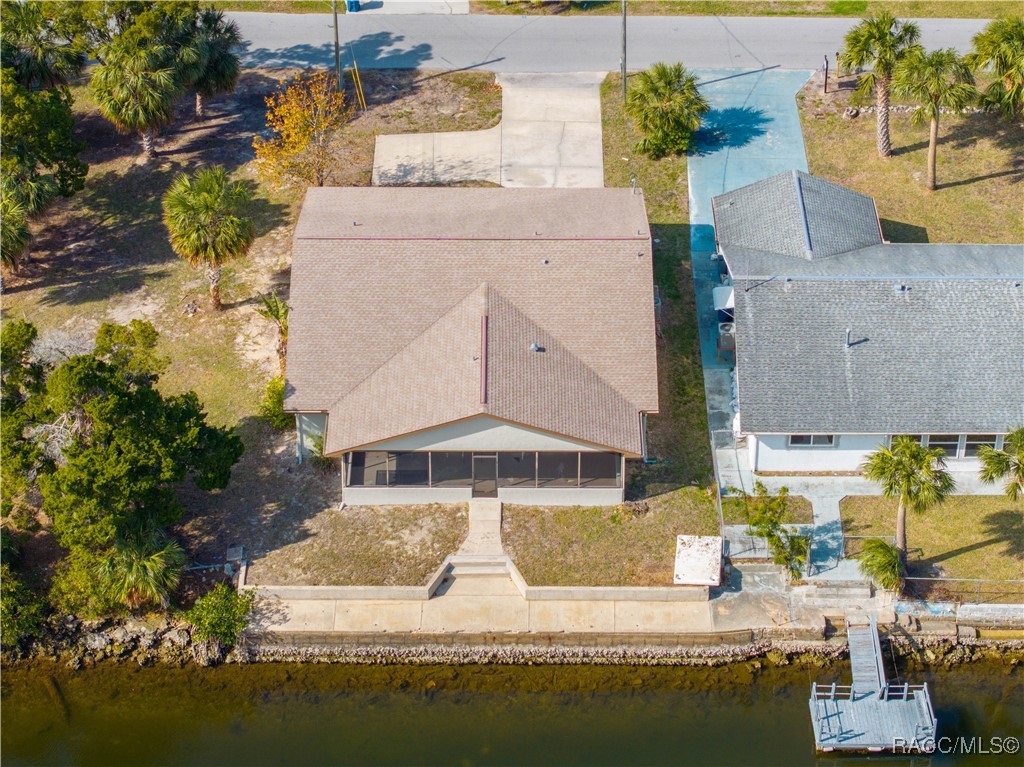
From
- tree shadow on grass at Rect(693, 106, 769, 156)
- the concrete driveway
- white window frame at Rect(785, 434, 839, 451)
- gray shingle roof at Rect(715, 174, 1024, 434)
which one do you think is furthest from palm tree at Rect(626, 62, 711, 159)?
white window frame at Rect(785, 434, 839, 451)

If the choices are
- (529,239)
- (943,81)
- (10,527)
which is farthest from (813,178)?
(10,527)

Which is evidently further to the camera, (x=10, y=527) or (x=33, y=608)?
(x=10, y=527)

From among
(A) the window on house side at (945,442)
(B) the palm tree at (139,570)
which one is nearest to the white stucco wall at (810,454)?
(A) the window on house side at (945,442)

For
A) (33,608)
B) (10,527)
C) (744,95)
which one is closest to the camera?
(33,608)

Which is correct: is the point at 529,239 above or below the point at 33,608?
above

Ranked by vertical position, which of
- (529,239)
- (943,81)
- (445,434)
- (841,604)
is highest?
(943,81)

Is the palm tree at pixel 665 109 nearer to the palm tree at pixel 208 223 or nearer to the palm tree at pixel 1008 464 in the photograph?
the palm tree at pixel 208 223

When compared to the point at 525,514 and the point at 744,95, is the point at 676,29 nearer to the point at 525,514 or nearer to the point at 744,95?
the point at 744,95

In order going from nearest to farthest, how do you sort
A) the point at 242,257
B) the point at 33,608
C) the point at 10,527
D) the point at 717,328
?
the point at 33,608
the point at 10,527
the point at 717,328
the point at 242,257
